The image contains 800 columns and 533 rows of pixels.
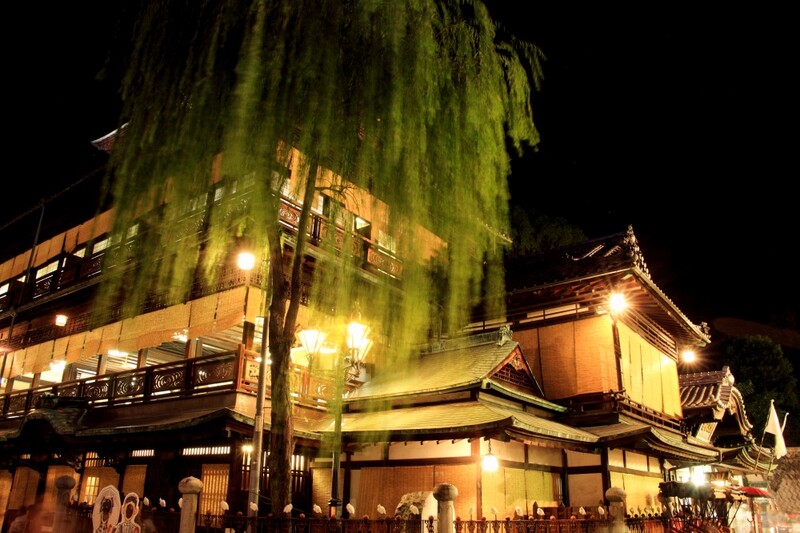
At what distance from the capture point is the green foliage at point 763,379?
3319 centimetres

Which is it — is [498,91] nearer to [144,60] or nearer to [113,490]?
[144,60]

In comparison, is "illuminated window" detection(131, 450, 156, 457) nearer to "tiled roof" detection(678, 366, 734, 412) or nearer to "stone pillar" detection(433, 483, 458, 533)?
"stone pillar" detection(433, 483, 458, 533)

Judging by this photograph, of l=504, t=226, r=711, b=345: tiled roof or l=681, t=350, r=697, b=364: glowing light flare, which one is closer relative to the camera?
l=504, t=226, r=711, b=345: tiled roof

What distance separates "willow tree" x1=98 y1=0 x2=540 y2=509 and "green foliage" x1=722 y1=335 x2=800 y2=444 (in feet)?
104

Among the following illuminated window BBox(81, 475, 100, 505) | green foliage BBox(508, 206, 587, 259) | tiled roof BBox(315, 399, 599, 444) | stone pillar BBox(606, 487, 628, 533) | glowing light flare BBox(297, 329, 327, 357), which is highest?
green foliage BBox(508, 206, 587, 259)

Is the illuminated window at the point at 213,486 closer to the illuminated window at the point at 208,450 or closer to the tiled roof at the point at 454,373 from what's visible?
the illuminated window at the point at 208,450

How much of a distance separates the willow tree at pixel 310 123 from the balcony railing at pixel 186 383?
4485 mm

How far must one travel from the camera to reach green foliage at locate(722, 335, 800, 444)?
33.2 m

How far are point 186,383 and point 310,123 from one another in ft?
28.9

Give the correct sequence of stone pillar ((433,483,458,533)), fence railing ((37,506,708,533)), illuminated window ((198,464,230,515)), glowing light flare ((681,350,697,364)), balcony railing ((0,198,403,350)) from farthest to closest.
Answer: glowing light flare ((681,350,697,364)) → balcony railing ((0,198,403,350)) → illuminated window ((198,464,230,515)) → fence railing ((37,506,708,533)) → stone pillar ((433,483,458,533))

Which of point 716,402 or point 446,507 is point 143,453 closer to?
point 446,507

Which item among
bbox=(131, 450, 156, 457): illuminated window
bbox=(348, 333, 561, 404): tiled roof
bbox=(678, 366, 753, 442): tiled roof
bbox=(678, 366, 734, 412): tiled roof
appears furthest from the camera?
bbox=(678, 366, 734, 412): tiled roof

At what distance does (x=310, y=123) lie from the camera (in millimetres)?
8180

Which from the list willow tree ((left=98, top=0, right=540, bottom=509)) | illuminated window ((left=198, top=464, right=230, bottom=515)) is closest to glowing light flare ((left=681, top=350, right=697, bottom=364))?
willow tree ((left=98, top=0, right=540, bottom=509))
